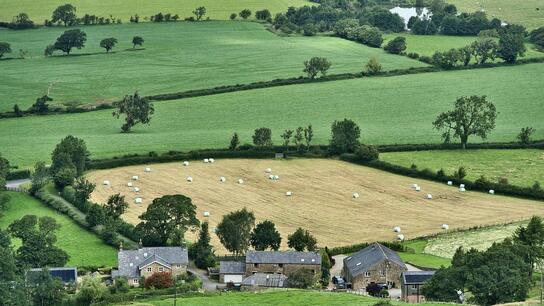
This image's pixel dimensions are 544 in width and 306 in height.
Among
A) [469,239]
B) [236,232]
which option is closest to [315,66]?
[469,239]

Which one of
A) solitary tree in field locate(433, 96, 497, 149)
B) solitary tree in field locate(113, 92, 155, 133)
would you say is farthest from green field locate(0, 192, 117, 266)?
solitary tree in field locate(433, 96, 497, 149)

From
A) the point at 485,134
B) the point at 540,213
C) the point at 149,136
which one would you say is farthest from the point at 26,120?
the point at 540,213

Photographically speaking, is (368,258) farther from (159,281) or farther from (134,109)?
(134,109)

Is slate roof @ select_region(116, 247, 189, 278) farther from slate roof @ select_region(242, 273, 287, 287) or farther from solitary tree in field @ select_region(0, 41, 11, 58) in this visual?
solitary tree in field @ select_region(0, 41, 11, 58)

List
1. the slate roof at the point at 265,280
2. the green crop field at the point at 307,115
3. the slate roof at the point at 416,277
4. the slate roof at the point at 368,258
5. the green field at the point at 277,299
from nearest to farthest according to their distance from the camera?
1. the green field at the point at 277,299
2. the slate roof at the point at 416,277
3. the slate roof at the point at 265,280
4. the slate roof at the point at 368,258
5. the green crop field at the point at 307,115

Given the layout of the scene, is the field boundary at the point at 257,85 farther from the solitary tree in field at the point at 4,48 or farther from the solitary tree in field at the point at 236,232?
the solitary tree in field at the point at 236,232

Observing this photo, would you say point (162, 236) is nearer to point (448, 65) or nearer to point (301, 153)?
point (301, 153)

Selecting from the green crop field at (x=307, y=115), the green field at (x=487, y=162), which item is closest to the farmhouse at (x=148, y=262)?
the green crop field at (x=307, y=115)
